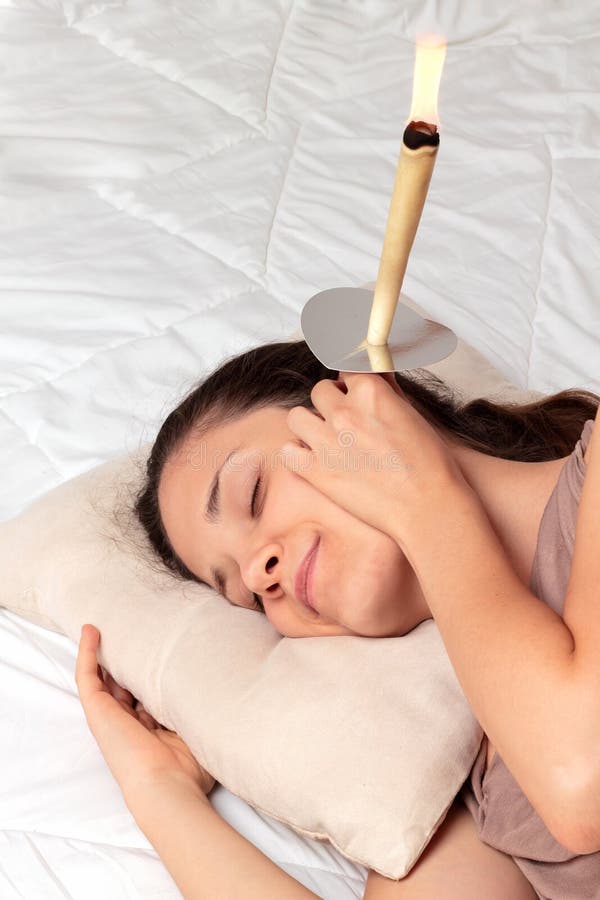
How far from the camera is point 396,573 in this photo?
3.53ft

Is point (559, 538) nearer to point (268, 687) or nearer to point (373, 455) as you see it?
point (373, 455)

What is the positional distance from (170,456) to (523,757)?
60 centimetres

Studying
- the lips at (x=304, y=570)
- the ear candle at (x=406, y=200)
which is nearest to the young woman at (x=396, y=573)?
the lips at (x=304, y=570)

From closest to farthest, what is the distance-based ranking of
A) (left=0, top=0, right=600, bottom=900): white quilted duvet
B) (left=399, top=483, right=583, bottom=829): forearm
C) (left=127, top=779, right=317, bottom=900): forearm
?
1. (left=399, top=483, right=583, bottom=829): forearm
2. (left=127, top=779, right=317, bottom=900): forearm
3. (left=0, top=0, right=600, bottom=900): white quilted duvet

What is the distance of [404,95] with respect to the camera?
6.90ft

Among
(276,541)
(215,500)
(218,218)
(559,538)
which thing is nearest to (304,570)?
(276,541)

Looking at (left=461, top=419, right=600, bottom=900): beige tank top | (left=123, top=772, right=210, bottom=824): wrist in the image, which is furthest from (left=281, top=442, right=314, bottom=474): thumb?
(left=123, top=772, right=210, bottom=824): wrist

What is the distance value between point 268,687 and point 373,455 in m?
0.29

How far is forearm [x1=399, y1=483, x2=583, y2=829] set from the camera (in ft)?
2.78

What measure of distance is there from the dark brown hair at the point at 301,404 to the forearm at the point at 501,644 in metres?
0.30

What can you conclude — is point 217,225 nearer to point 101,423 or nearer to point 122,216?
point 122,216

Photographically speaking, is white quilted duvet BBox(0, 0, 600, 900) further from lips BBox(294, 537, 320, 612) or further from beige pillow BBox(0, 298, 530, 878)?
lips BBox(294, 537, 320, 612)

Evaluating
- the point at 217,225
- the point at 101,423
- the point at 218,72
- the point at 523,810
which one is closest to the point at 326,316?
Answer: the point at 523,810

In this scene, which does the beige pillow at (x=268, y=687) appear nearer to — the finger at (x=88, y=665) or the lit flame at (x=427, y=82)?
the finger at (x=88, y=665)
